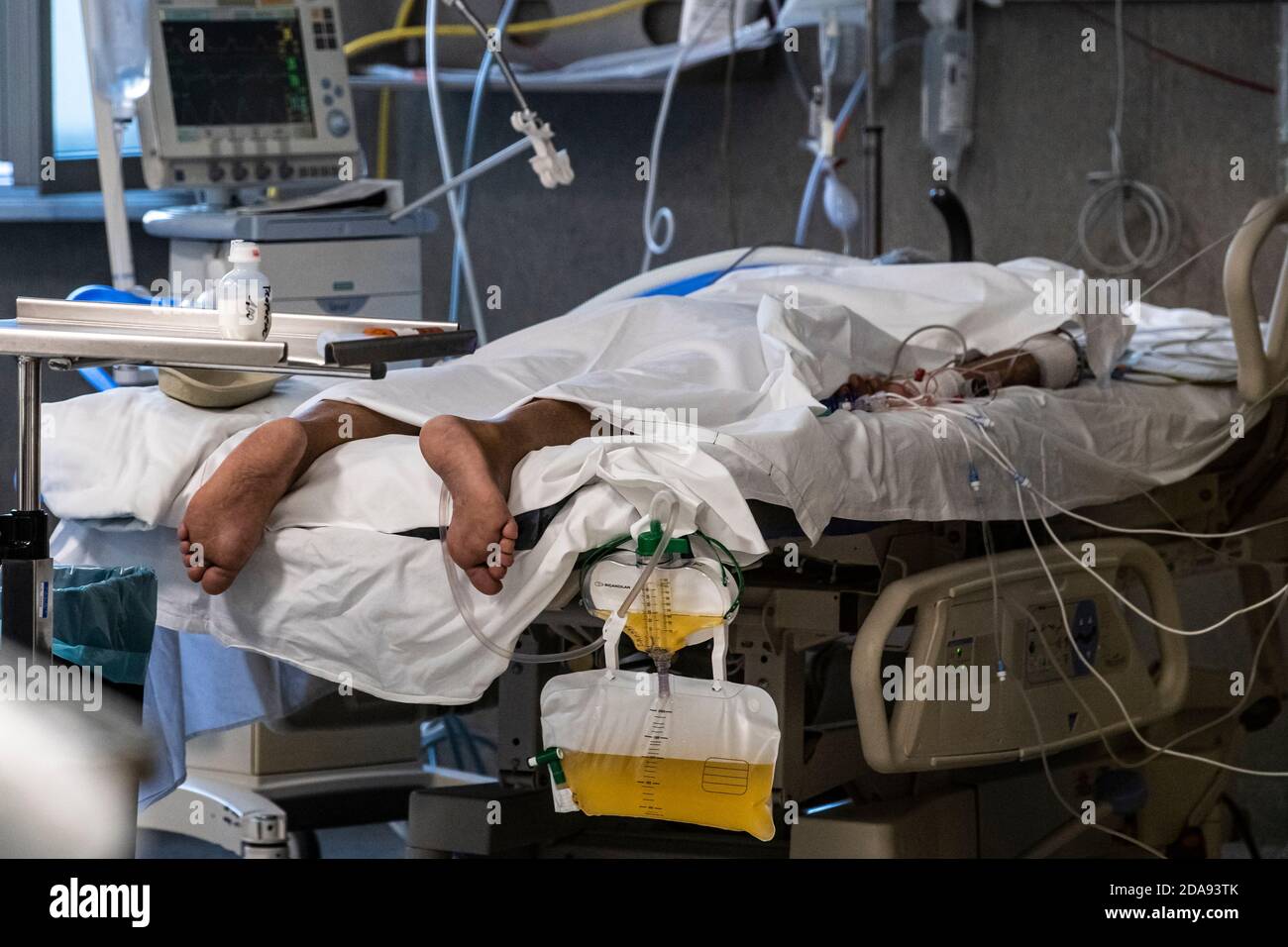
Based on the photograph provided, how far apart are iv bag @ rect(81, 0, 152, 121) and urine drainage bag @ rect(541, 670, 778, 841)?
6.48 ft

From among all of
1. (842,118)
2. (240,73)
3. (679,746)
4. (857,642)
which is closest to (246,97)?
(240,73)

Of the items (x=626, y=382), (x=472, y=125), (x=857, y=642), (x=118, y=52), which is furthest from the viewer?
(x=472, y=125)

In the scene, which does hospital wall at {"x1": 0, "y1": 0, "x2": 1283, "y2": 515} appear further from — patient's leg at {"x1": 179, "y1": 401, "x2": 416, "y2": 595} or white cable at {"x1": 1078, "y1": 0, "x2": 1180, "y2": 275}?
patient's leg at {"x1": 179, "y1": 401, "x2": 416, "y2": 595}

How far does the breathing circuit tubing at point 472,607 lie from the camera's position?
178cm

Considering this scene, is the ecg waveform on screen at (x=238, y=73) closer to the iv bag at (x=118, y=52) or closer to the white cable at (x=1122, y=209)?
the iv bag at (x=118, y=52)

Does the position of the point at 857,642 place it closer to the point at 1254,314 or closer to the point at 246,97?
the point at 1254,314

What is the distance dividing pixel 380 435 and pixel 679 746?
562 mm

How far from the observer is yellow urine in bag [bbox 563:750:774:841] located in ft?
6.03

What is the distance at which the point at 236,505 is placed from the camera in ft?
6.26

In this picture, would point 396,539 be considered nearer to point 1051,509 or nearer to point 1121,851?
point 1051,509

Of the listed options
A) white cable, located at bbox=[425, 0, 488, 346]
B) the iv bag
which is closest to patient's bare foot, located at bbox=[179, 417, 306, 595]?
the iv bag

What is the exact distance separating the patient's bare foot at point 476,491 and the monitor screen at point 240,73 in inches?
73.0

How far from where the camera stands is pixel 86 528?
219cm
